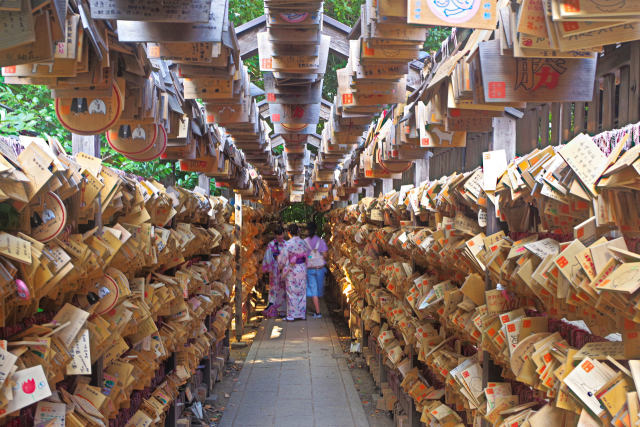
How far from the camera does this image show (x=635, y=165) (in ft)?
4.07

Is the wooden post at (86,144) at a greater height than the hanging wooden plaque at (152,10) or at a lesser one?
lesser

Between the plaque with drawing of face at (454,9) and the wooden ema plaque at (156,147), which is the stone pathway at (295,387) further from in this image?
the plaque with drawing of face at (454,9)

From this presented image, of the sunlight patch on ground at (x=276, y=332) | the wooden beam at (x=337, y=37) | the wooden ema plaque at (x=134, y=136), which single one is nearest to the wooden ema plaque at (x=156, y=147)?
the wooden ema plaque at (x=134, y=136)

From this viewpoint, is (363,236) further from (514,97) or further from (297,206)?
(297,206)

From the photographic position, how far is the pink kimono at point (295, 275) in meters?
10.9

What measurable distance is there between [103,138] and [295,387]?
4.76 m

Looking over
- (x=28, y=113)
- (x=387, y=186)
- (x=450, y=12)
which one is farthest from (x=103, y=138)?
(x=450, y=12)

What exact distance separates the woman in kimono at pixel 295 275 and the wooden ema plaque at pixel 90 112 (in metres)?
8.60

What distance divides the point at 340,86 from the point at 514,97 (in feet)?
5.49

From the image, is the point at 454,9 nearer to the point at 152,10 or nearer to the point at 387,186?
the point at 152,10

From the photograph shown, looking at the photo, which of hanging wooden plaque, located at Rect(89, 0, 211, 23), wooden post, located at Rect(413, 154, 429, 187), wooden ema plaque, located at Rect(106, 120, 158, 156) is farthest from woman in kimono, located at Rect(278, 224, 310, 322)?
hanging wooden plaque, located at Rect(89, 0, 211, 23)

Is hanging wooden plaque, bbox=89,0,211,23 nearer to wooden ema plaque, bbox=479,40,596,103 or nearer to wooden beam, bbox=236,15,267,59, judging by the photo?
wooden ema plaque, bbox=479,40,596,103

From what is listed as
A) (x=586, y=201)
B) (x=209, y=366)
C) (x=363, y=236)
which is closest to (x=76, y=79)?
(x=586, y=201)

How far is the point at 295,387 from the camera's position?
21.3 ft
